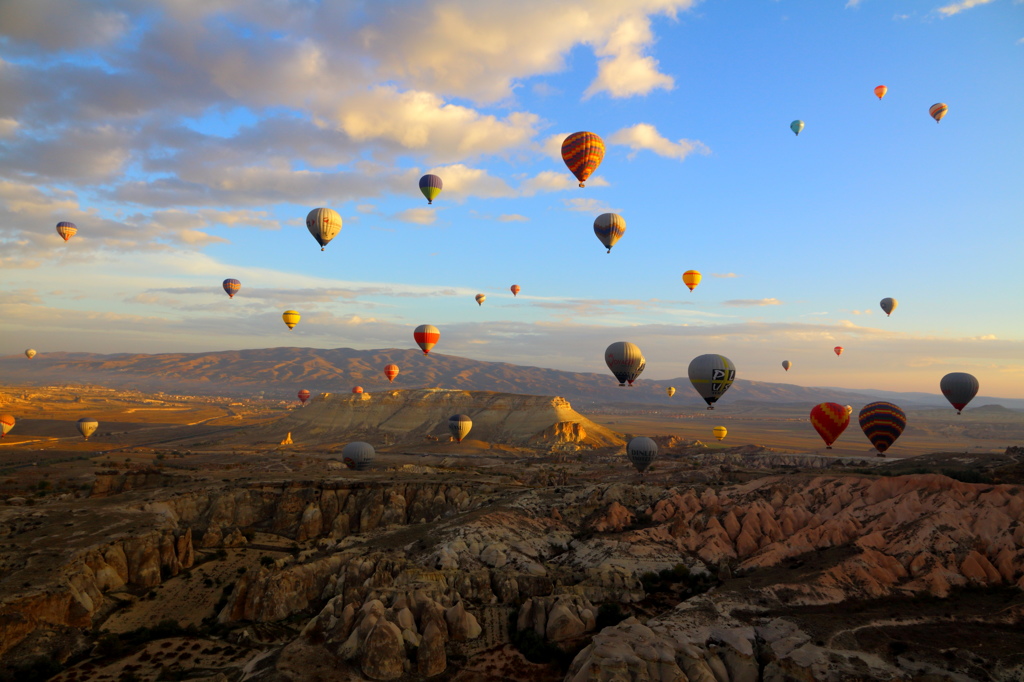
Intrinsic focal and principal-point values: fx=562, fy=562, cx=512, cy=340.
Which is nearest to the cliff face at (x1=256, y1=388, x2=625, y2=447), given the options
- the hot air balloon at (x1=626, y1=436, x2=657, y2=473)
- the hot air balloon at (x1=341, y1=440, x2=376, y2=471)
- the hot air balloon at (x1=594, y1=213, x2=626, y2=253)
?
the hot air balloon at (x1=626, y1=436, x2=657, y2=473)

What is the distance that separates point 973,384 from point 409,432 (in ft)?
359

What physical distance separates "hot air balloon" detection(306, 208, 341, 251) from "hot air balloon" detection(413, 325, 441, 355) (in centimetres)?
2640

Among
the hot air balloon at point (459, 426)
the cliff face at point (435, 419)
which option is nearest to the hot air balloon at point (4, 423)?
the cliff face at point (435, 419)

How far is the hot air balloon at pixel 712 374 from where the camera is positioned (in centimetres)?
5894

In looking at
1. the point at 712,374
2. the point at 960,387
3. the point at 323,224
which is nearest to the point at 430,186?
the point at 323,224

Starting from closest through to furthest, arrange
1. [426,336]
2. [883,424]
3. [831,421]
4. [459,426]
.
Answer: [883,424]
[831,421]
[426,336]
[459,426]

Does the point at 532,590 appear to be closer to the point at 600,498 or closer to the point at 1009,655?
the point at 600,498

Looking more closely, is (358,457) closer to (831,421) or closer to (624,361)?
(624,361)

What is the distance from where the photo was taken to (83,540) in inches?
1543

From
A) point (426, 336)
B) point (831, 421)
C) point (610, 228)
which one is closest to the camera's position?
point (831, 421)

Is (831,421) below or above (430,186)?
below

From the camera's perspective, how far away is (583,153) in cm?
6444

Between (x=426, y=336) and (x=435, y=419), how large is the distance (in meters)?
52.9

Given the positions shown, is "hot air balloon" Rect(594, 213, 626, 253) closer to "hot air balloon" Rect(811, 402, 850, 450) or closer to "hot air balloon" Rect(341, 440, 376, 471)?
"hot air balloon" Rect(811, 402, 850, 450)
